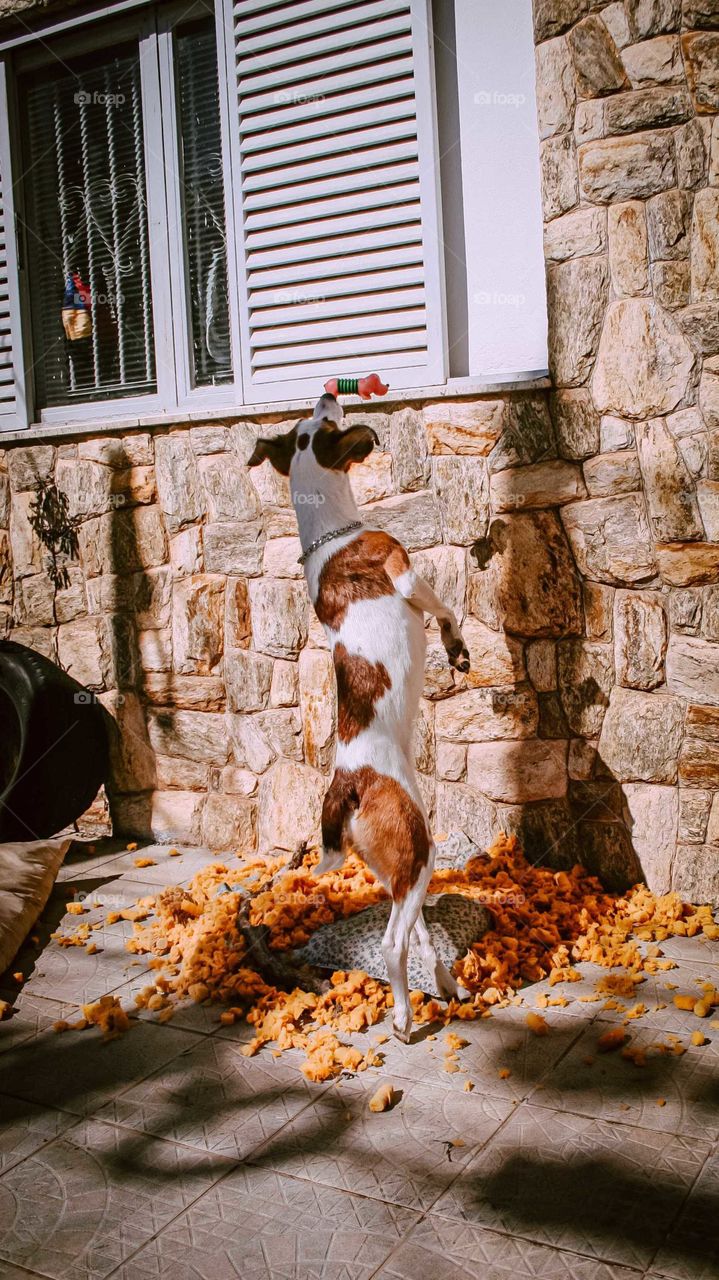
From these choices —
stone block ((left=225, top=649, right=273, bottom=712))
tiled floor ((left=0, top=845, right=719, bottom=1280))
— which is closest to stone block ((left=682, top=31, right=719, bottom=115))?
stone block ((left=225, top=649, right=273, bottom=712))

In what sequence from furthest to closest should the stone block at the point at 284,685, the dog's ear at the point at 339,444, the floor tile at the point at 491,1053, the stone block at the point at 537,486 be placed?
the stone block at the point at 284,685
the stone block at the point at 537,486
the dog's ear at the point at 339,444
the floor tile at the point at 491,1053

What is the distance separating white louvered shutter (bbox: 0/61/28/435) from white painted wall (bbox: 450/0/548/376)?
2.37 m

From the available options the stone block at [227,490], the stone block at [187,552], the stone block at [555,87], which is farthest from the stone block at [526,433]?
the stone block at [187,552]

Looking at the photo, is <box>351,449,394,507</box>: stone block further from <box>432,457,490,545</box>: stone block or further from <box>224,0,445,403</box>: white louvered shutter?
<box>224,0,445,403</box>: white louvered shutter

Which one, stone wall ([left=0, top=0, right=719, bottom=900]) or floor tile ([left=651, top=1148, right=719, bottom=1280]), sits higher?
stone wall ([left=0, top=0, right=719, bottom=900])

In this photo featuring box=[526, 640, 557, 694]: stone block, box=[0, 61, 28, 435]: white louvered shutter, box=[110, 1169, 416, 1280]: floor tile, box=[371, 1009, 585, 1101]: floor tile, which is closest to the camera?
box=[110, 1169, 416, 1280]: floor tile

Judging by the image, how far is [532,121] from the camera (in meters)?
4.09

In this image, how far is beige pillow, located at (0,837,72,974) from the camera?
3.72m

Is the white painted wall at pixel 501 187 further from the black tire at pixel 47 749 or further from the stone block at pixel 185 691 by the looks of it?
the black tire at pixel 47 749

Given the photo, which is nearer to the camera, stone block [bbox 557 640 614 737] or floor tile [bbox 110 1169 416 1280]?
floor tile [bbox 110 1169 416 1280]

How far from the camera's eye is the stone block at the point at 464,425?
157 inches

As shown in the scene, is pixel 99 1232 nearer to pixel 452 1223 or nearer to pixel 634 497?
pixel 452 1223

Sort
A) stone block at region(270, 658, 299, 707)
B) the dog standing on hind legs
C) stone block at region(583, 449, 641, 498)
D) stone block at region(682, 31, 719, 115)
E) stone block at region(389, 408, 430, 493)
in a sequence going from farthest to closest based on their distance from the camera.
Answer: stone block at region(270, 658, 299, 707) < stone block at region(389, 408, 430, 493) < stone block at region(583, 449, 641, 498) < stone block at region(682, 31, 719, 115) < the dog standing on hind legs

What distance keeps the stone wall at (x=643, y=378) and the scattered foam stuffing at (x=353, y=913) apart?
0.31 metres
